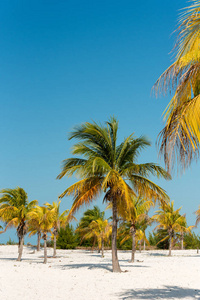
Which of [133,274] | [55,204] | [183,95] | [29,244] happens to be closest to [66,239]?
[29,244]

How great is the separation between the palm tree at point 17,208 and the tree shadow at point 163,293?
15.9 meters

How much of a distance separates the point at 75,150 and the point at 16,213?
12.3 meters

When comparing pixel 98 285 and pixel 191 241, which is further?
pixel 191 241

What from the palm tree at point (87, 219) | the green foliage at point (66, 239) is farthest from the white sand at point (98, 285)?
the green foliage at point (66, 239)

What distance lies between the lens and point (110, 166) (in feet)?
54.2

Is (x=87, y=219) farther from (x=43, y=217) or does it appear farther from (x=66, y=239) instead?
(x=43, y=217)

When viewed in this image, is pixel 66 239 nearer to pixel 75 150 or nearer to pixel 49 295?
pixel 75 150

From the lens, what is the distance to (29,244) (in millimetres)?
45688

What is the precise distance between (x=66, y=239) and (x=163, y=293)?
3724 centimetres

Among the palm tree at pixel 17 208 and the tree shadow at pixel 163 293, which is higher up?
the palm tree at pixel 17 208

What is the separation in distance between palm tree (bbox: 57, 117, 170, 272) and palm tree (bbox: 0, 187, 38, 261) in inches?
407

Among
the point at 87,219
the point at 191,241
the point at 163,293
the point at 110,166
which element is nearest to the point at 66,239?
the point at 87,219

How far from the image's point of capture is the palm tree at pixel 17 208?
2527 centimetres

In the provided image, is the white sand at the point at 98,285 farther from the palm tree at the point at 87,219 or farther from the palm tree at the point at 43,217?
the palm tree at the point at 87,219
